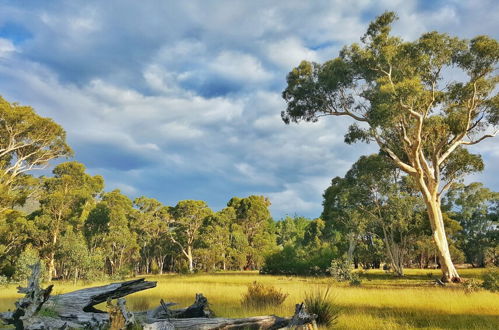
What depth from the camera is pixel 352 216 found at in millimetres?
33938

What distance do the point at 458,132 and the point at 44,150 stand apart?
32.9 metres

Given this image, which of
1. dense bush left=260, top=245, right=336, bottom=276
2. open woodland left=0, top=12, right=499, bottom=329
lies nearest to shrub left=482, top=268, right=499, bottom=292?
open woodland left=0, top=12, right=499, bottom=329

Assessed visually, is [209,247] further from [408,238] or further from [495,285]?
[495,285]

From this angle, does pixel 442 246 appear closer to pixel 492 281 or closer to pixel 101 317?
pixel 492 281

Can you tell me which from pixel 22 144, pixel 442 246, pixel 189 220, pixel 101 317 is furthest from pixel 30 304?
pixel 189 220

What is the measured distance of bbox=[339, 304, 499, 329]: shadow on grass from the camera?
8.56 m

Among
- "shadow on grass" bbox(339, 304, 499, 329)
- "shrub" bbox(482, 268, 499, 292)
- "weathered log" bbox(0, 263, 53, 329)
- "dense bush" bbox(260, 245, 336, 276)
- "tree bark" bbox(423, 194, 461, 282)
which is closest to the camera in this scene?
"weathered log" bbox(0, 263, 53, 329)

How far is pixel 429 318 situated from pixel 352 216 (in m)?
24.9

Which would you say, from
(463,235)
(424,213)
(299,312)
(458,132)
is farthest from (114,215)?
(463,235)

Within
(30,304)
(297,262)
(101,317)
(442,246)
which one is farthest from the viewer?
(297,262)

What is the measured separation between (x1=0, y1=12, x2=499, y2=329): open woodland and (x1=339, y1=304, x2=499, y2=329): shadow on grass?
0.06 meters

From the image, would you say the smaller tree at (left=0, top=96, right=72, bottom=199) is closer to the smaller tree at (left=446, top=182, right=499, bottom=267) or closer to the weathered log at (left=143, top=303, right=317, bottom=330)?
the weathered log at (left=143, top=303, right=317, bottom=330)

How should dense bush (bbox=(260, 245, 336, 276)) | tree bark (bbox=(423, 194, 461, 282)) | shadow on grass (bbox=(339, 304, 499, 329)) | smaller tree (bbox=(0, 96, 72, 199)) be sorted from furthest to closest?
dense bush (bbox=(260, 245, 336, 276)) < smaller tree (bbox=(0, 96, 72, 199)) < tree bark (bbox=(423, 194, 461, 282)) < shadow on grass (bbox=(339, 304, 499, 329))

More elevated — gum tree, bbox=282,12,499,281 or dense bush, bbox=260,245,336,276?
gum tree, bbox=282,12,499,281
